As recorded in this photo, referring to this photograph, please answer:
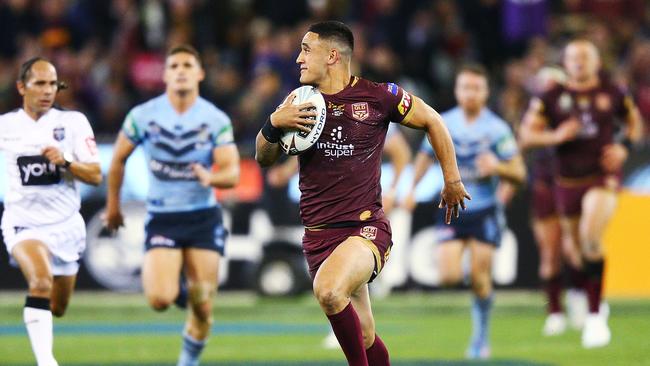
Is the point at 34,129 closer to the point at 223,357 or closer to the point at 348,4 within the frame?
the point at 223,357

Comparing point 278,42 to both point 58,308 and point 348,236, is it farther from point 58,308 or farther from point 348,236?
point 348,236

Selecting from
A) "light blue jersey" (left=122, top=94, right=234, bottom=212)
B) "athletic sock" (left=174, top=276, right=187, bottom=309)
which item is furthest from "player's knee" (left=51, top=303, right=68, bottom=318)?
"light blue jersey" (left=122, top=94, right=234, bottom=212)

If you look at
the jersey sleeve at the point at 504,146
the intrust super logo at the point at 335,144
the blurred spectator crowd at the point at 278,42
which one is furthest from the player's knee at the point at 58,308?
the blurred spectator crowd at the point at 278,42

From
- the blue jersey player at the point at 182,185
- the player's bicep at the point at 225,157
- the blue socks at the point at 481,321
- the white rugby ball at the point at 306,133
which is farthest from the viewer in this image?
the blue socks at the point at 481,321

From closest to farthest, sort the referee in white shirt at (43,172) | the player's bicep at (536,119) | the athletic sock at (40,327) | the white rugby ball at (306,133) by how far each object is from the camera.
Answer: the white rugby ball at (306,133) → the athletic sock at (40,327) → the referee in white shirt at (43,172) → the player's bicep at (536,119)

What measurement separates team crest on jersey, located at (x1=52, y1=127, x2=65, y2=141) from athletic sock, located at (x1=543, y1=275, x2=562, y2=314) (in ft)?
21.9

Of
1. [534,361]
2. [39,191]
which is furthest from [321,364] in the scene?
[39,191]

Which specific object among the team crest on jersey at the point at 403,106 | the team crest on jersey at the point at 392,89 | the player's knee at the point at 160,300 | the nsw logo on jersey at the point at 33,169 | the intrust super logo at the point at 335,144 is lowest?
the player's knee at the point at 160,300

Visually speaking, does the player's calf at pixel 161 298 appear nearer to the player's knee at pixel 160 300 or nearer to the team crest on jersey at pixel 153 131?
the player's knee at pixel 160 300

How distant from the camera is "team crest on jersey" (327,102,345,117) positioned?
8.71 m

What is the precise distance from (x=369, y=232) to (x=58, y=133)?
2.96 metres

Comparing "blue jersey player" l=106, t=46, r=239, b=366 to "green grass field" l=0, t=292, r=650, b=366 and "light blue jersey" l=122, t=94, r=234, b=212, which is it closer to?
"light blue jersey" l=122, t=94, r=234, b=212

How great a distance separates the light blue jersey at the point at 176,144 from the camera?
11.1 meters

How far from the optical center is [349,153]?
345 inches
